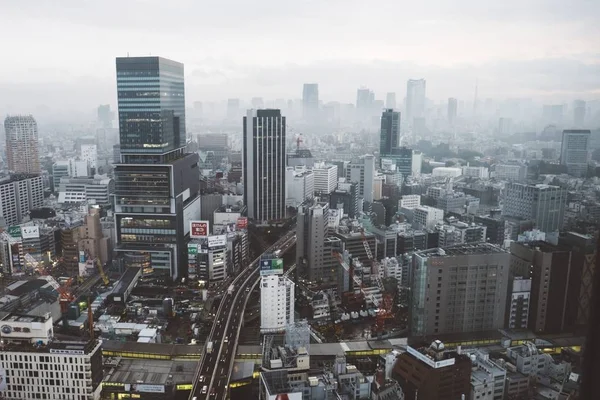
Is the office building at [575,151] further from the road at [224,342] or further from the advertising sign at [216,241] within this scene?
the advertising sign at [216,241]

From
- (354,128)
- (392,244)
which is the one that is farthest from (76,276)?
(354,128)

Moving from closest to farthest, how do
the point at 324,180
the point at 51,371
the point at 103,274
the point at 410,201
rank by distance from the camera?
the point at 51,371 → the point at 103,274 → the point at 410,201 → the point at 324,180

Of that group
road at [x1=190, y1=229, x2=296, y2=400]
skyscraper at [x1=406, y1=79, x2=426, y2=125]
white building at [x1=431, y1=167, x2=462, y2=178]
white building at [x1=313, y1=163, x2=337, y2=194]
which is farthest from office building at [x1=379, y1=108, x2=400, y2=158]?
road at [x1=190, y1=229, x2=296, y2=400]

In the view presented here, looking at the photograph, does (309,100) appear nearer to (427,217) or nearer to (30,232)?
(427,217)

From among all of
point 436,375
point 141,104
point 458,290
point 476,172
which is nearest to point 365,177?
point 476,172

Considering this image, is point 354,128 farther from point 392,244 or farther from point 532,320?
point 532,320

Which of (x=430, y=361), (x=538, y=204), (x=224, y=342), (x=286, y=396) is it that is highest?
(x=538, y=204)
